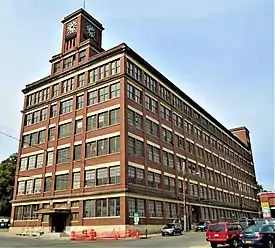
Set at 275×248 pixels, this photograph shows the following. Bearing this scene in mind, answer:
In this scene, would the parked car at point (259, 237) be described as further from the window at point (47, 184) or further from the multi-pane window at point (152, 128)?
the window at point (47, 184)

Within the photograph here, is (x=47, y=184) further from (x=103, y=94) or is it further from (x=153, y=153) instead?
(x=153, y=153)

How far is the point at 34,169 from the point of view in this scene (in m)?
51.9

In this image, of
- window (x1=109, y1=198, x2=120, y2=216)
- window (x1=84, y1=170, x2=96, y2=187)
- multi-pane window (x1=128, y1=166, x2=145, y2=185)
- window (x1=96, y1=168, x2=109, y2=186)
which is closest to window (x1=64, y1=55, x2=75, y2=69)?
window (x1=84, y1=170, x2=96, y2=187)

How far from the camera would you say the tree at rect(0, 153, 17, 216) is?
220ft

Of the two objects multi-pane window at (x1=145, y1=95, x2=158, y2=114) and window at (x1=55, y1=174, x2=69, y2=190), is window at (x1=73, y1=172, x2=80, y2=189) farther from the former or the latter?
multi-pane window at (x1=145, y1=95, x2=158, y2=114)

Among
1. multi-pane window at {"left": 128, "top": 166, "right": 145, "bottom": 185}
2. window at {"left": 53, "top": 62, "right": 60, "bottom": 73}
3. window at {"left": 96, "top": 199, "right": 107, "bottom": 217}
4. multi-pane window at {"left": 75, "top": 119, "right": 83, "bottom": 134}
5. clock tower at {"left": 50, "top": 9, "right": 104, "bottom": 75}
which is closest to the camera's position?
window at {"left": 96, "top": 199, "right": 107, "bottom": 217}

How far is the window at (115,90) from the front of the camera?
149 ft

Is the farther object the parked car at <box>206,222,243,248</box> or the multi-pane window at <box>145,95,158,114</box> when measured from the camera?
the multi-pane window at <box>145,95,158,114</box>

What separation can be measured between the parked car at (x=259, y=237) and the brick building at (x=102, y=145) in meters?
19.6

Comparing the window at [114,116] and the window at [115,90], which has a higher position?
the window at [115,90]

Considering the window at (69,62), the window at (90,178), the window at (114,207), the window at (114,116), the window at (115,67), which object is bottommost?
the window at (114,207)

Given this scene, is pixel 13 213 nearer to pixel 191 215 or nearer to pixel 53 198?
pixel 53 198

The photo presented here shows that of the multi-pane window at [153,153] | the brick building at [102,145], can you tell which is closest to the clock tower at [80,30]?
the brick building at [102,145]

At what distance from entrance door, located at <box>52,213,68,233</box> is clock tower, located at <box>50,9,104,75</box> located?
74.8 ft
